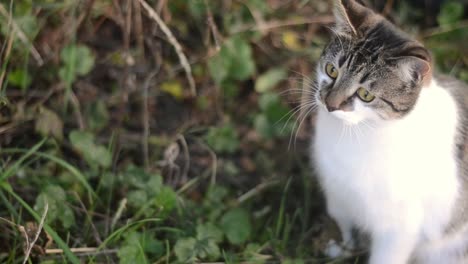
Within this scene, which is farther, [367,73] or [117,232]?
[117,232]

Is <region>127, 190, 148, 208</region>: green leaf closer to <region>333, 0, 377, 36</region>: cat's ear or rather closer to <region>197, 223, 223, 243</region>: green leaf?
<region>197, 223, 223, 243</region>: green leaf

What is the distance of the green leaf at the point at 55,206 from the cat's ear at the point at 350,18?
3.92 feet

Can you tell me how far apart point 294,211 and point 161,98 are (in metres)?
0.88

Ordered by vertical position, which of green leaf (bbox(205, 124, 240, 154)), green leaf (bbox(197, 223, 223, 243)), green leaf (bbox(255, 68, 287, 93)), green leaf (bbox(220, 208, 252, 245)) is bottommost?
green leaf (bbox(220, 208, 252, 245))

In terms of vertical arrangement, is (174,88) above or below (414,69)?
below

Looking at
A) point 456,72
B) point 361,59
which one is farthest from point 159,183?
point 456,72

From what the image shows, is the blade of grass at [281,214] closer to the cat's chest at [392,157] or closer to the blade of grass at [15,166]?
the cat's chest at [392,157]

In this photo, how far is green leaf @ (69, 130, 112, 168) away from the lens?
2.34 metres

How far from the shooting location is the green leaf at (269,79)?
2.76 meters

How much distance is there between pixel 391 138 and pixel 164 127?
49.5 inches

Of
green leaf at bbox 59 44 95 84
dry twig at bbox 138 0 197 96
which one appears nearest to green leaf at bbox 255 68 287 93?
dry twig at bbox 138 0 197 96

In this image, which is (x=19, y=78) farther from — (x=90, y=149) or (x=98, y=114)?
(x=90, y=149)

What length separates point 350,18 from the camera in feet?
6.08

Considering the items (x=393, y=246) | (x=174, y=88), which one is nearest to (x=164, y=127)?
(x=174, y=88)
